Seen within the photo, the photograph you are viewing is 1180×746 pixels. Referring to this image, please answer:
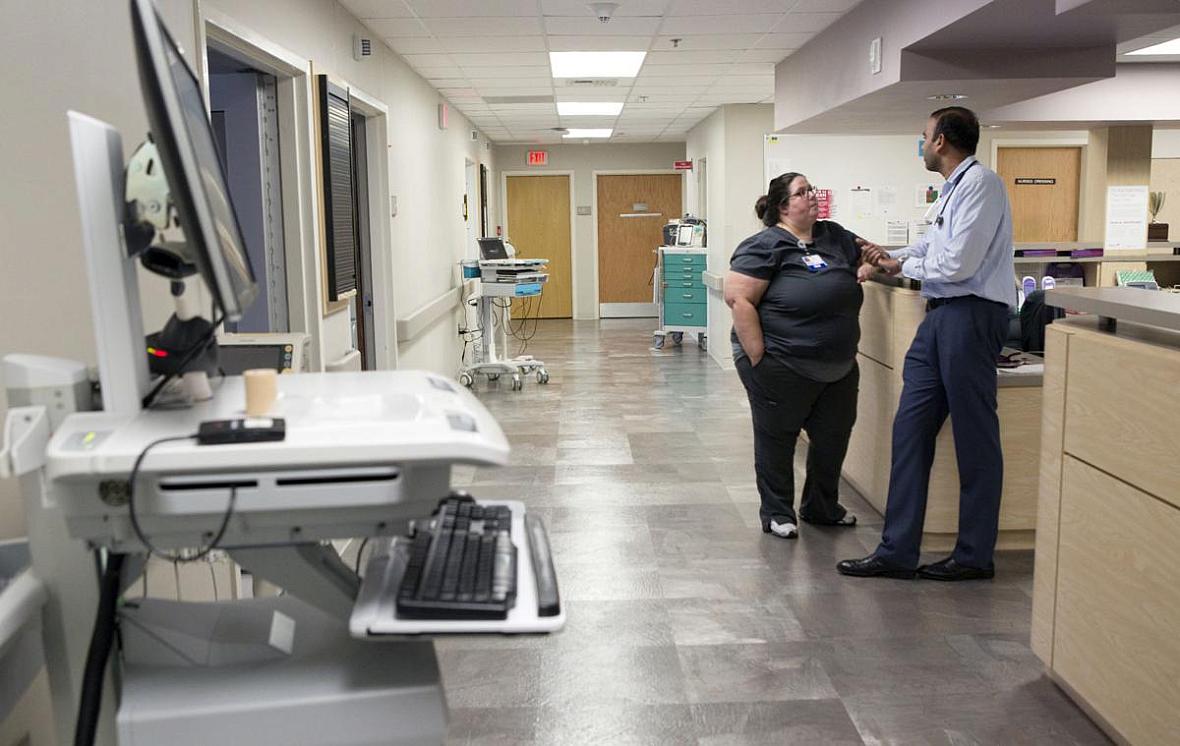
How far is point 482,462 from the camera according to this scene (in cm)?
130

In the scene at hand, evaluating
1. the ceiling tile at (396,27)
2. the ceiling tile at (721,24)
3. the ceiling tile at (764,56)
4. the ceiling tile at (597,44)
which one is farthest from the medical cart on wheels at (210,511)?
the ceiling tile at (764,56)

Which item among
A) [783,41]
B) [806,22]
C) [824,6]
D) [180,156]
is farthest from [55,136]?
[783,41]

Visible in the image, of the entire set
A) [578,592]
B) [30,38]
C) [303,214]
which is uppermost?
[30,38]

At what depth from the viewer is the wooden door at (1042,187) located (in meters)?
10.1

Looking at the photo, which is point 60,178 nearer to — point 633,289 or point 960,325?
point 960,325

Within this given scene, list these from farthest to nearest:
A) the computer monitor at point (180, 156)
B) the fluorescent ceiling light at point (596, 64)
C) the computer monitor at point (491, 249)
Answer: the computer monitor at point (491, 249)
the fluorescent ceiling light at point (596, 64)
the computer monitor at point (180, 156)

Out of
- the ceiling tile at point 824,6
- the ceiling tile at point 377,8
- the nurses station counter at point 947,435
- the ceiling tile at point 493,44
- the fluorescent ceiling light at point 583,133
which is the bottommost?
the nurses station counter at point 947,435

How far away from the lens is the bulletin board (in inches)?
344

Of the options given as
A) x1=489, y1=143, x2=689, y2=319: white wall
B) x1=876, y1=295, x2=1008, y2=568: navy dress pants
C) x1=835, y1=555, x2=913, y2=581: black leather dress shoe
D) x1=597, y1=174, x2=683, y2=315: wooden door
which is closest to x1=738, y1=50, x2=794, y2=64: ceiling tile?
x1=876, y1=295, x2=1008, y2=568: navy dress pants

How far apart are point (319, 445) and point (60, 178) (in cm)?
121

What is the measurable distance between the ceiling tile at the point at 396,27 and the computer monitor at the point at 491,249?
291 centimetres

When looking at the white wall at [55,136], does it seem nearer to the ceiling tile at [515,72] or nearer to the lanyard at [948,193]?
the lanyard at [948,193]

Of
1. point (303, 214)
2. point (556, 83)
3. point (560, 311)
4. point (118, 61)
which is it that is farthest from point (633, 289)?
point (118, 61)

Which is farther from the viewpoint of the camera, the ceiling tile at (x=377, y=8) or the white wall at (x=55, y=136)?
the ceiling tile at (x=377, y=8)
